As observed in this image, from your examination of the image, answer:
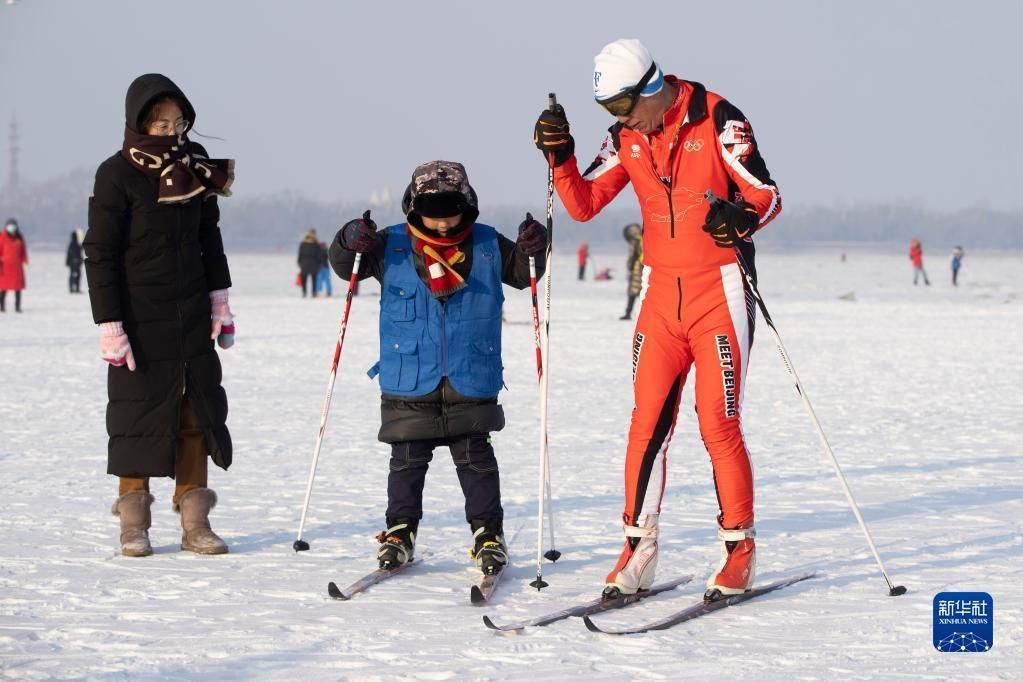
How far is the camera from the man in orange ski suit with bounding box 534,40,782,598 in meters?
4.62

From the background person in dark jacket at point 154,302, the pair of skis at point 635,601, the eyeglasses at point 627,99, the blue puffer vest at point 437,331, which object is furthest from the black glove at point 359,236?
the pair of skis at point 635,601

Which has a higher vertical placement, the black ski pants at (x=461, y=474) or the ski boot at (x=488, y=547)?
the black ski pants at (x=461, y=474)

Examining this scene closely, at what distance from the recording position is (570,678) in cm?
372

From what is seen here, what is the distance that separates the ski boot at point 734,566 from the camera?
4.64 m

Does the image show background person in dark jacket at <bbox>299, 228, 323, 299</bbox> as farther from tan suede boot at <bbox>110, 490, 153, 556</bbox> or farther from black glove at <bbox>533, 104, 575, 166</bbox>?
black glove at <bbox>533, 104, 575, 166</bbox>

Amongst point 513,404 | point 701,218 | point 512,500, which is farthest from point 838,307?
point 701,218

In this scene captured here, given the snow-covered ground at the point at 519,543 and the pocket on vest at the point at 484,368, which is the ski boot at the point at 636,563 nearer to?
the snow-covered ground at the point at 519,543

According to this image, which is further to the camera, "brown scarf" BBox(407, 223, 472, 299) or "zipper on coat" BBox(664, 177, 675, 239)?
"brown scarf" BBox(407, 223, 472, 299)

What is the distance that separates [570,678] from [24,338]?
14404 millimetres

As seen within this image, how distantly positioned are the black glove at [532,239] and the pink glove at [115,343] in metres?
1.53

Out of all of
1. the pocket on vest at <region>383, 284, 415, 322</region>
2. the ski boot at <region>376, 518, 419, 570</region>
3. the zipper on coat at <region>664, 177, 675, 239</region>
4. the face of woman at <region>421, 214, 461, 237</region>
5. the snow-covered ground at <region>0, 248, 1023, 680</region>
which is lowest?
the snow-covered ground at <region>0, 248, 1023, 680</region>

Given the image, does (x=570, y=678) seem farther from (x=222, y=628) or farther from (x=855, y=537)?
(x=855, y=537)

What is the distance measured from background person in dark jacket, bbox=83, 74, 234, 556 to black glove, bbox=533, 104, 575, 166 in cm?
134

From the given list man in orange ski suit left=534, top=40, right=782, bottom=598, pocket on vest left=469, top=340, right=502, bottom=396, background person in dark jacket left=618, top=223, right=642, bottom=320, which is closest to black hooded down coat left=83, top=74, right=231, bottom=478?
pocket on vest left=469, top=340, right=502, bottom=396
